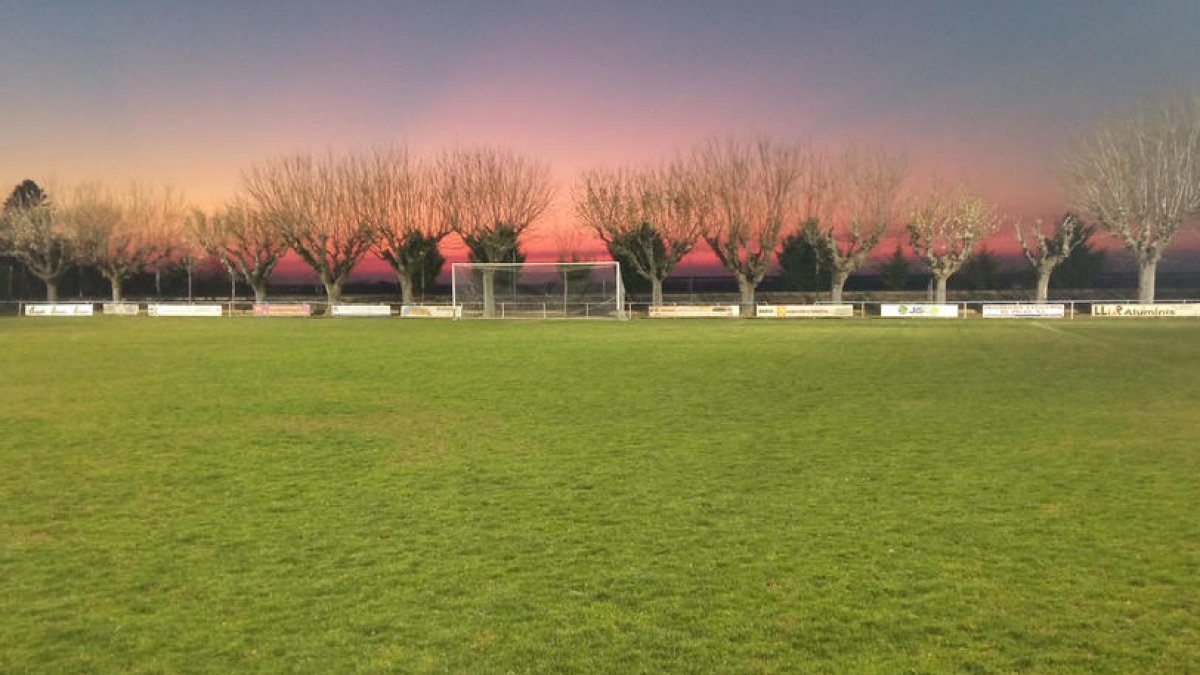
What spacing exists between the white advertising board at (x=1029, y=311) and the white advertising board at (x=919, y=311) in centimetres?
204

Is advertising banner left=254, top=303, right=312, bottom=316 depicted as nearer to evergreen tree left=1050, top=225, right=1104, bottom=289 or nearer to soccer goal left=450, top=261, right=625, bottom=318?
soccer goal left=450, top=261, right=625, bottom=318

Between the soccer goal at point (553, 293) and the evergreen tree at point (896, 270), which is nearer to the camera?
the soccer goal at point (553, 293)

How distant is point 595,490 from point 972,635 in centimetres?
377

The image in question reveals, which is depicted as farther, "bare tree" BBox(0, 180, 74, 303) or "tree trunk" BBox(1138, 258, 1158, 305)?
"bare tree" BBox(0, 180, 74, 303)

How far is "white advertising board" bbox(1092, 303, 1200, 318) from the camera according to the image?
3962 centimetres

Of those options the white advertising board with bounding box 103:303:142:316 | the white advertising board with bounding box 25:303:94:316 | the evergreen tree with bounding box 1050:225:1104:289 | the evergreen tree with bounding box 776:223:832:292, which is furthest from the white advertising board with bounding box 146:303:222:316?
the evergreen tree with bounding box 1050:225:1104:289

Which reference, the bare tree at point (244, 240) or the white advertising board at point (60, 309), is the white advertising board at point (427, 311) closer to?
the bare tree at point (244, 240)

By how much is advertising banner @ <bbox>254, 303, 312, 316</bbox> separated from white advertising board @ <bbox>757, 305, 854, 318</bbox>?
30.6m

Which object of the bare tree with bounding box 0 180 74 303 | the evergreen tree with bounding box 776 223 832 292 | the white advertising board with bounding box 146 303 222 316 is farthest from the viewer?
the bare tree with bounding box 0 180 74 303

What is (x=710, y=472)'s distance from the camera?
801 cm

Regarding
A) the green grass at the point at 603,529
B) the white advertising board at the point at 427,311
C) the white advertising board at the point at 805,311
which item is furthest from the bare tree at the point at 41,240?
the green grass at the point at 603,529

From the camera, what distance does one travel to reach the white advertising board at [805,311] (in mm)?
44500

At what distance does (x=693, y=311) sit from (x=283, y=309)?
2835cm

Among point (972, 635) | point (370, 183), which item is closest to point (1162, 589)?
point (972, 635)
